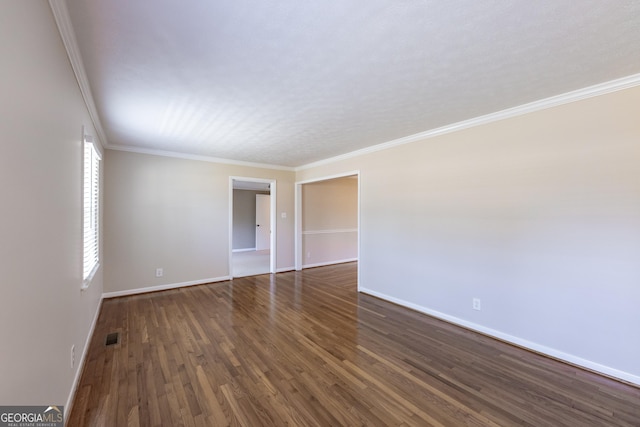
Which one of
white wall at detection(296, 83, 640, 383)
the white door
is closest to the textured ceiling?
white wall at detection(296, 83, 640, 383)

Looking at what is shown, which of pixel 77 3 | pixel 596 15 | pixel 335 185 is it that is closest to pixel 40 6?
pixel 77 3

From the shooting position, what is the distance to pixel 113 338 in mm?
2842

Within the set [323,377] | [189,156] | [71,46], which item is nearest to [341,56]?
[71,46]

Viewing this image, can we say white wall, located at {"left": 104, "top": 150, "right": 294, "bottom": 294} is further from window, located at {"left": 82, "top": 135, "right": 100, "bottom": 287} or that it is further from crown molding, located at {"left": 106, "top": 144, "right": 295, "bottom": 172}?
window, located at {"left": 82, "top": 135, "right": 100, "bottom": 287}

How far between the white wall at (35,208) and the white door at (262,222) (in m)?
7.76

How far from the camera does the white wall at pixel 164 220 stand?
4215 millimetres

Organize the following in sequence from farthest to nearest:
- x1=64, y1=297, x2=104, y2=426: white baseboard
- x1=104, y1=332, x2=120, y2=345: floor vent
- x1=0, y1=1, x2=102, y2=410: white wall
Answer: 1. x1=104, y1=332, x2=120, y2=345: floor vent
2. x1=64, y1=297, x2=104, y2=426: white baseboard
3. x1=0, y1=1, x2=102, y2=410: white wall

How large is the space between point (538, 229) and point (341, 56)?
2570mm

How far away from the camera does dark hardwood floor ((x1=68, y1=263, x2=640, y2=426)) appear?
1.78 metres

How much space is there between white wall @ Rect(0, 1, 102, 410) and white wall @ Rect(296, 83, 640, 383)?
12.1 ft

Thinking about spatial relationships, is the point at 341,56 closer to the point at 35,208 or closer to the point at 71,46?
the point at 71,46

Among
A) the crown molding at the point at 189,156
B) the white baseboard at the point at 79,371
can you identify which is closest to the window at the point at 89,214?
the white baseboard at the point at 79,371

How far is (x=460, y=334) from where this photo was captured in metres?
2.99

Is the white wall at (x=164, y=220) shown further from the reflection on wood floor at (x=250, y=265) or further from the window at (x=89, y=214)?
the window at (x=89, y=214)
